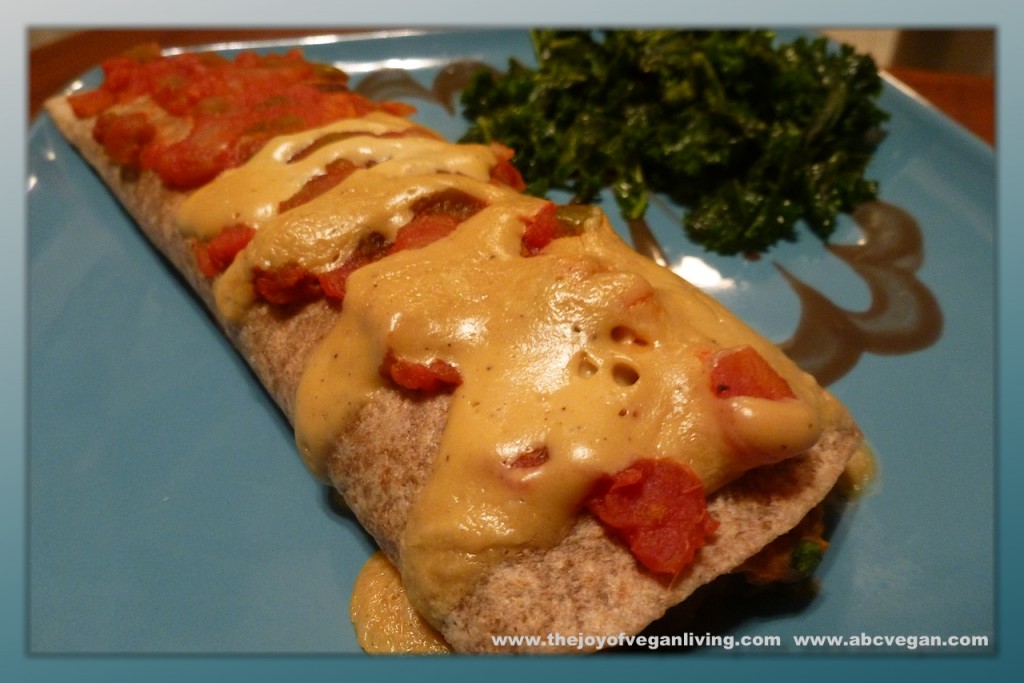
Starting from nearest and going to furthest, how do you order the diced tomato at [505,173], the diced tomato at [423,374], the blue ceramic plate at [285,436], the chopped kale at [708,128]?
the diced tomato at [423,374], the blue ceramic plate at [285,436], the diced tomato at [505,173], the chopped kale at [708,128]

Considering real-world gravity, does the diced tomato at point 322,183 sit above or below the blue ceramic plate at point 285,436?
above

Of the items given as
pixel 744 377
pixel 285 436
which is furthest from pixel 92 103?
pixel 744 377

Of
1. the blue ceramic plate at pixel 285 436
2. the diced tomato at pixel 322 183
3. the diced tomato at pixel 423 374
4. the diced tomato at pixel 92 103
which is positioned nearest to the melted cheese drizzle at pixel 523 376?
the diced tomato at pixel 423 374

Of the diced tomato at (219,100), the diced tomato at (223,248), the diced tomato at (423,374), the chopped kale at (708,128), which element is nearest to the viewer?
the diced tomato at (423,374)

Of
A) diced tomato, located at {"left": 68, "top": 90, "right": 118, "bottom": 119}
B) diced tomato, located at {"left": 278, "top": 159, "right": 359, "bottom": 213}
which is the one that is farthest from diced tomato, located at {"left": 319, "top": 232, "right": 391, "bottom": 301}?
diced tomato, located at {"left": 68, "top": 90, "right": 118, "bottom": 119}

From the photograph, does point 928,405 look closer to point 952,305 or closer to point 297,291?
point 952,305

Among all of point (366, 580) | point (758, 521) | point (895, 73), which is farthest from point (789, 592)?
point (895, 73)

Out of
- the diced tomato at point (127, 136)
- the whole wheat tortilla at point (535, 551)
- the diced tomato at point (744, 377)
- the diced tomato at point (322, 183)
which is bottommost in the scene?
the whole wheat tortilla at point (535, 551)

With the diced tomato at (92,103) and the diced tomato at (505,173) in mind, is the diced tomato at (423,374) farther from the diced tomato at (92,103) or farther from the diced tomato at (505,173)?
the diced tomato at (92,103)
